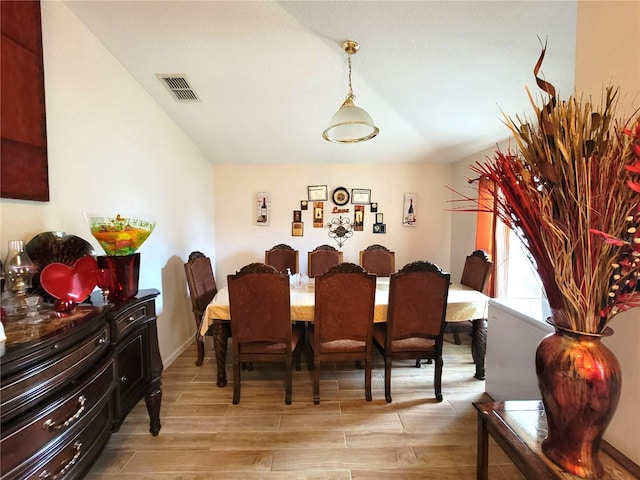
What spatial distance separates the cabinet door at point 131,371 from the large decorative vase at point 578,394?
181 centimetres

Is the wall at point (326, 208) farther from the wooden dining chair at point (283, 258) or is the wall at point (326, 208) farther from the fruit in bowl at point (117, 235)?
the fruit in bowl at point (117, 235)

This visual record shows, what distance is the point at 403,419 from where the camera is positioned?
1.92 m

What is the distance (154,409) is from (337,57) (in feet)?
9.35

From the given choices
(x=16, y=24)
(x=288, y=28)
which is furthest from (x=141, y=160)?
(x=288, y=28)

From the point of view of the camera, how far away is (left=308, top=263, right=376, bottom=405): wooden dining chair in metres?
1.96

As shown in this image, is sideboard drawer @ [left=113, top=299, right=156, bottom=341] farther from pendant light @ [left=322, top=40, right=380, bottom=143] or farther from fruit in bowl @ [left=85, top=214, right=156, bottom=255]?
pendant light @ [left=322, top=40, right=380, bottom=143]

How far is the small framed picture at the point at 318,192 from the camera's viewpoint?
4219 mm

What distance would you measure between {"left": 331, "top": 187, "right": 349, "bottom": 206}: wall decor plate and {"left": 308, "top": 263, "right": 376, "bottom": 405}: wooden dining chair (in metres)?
2.37

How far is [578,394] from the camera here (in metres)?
0.77

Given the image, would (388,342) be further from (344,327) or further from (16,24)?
(16,24)

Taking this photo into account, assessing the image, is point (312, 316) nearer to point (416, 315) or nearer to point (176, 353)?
point (416, 315)

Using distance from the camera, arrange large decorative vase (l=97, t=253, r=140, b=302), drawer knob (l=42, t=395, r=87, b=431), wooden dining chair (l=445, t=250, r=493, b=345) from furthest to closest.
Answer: wooden dining chair (l=445, t=250, r=493, b=345) → large decorative vase (l=97, t=253, r=140, b=302) → drawer knob (l=42, t=395, r=87, b=431)

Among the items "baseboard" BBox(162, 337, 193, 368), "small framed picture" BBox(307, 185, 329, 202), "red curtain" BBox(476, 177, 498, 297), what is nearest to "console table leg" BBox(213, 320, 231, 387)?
"baseboard" BBox(162, 337, 193, 368)

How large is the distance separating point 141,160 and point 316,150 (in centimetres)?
212
